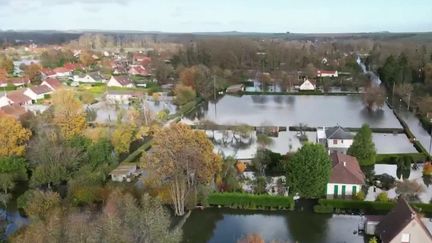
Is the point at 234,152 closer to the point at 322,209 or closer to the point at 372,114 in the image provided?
the point at 322,209

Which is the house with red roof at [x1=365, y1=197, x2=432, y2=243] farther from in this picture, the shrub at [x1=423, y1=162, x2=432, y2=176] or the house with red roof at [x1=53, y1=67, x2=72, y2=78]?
the house with red roof at [x1=53, y1=67, x2=72, y2=78]

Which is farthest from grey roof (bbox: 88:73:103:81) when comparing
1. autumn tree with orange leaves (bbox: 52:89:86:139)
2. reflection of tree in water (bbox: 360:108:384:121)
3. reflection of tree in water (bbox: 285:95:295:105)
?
reflection of tree in water (bbox: 360:108:384:121)

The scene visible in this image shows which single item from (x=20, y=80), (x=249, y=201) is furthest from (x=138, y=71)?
(x=249, y=201)

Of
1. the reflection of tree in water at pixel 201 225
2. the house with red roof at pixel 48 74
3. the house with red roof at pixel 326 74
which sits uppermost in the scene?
the house with red roof at pixel 326 74

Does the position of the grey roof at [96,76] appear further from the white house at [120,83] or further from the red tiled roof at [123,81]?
the red tiled roof at [123,81]

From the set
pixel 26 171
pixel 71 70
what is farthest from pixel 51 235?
pixel 71 70

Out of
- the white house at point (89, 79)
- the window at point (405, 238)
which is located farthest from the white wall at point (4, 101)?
the window at point (405, 238)
